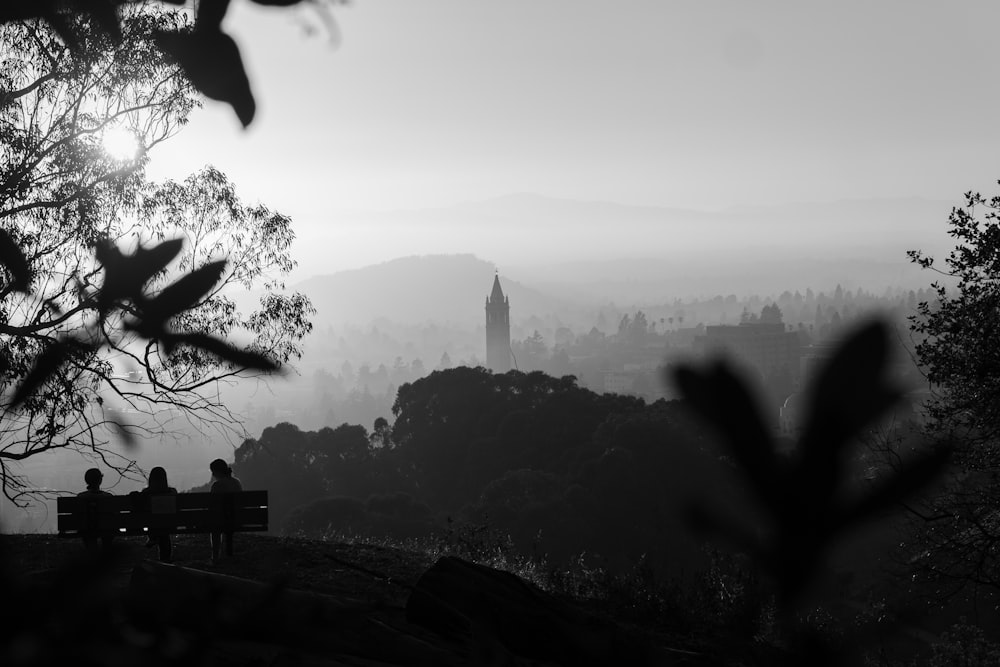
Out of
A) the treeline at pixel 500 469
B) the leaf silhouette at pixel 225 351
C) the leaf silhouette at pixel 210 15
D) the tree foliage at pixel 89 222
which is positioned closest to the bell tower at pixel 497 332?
the treeline at pixel 500 469

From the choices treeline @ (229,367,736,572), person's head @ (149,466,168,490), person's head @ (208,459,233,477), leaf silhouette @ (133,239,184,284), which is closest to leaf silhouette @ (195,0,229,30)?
leaf silhouette @ (133,239,184,284)

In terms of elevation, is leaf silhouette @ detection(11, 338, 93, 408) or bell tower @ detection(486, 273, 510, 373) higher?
bell tower @ detection(486, 273, 510, 373)

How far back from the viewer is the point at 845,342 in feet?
1.91

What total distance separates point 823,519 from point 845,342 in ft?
0.52

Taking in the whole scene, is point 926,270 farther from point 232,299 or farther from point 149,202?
point 149,202

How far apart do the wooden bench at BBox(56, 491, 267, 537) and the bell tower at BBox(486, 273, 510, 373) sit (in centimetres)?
Answer: 14039

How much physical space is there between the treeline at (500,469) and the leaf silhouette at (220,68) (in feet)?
87.3

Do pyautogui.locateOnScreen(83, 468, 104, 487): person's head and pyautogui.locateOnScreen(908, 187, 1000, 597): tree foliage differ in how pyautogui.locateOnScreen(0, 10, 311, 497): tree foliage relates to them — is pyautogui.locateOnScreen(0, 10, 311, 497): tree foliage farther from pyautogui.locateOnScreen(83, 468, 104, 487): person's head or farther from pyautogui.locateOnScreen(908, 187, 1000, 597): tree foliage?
pyautogui.locateOnScreen(908, 187, 1000, 597): tree foliage

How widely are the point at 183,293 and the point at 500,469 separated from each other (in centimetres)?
3780

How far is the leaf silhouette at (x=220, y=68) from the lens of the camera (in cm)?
168

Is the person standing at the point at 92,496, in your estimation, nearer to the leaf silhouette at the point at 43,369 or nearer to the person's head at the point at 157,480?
the person's head at the point at 157,480

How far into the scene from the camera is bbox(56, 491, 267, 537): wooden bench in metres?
9.17

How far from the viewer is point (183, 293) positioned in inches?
60.6

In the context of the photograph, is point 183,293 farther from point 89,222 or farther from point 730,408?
point 89,222
